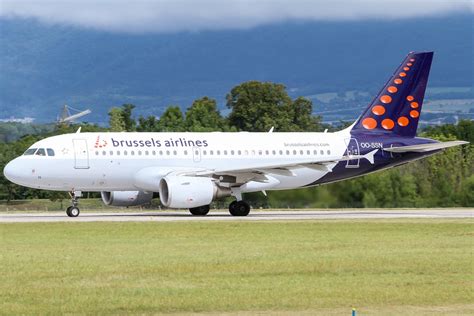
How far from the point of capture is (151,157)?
4925 cm

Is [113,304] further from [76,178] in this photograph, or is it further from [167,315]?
[76,178]

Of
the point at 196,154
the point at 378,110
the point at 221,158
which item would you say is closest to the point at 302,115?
the point at 378,110

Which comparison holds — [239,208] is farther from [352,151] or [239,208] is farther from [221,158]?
[352,151]

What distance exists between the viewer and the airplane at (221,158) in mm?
47812

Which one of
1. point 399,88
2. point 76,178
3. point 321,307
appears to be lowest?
point 321,307

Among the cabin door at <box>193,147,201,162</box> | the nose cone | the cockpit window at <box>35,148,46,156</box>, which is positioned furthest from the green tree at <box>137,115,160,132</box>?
the nose cone

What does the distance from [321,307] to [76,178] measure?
93.6ft

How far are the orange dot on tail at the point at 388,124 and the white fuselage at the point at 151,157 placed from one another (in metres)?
2.17

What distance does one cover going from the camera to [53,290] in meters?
22.6

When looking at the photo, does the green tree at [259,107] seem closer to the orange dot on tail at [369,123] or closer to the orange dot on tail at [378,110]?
the orange dot on tail at [378,110]

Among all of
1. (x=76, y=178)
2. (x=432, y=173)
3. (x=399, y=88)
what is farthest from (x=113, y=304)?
(x=432, y=173)

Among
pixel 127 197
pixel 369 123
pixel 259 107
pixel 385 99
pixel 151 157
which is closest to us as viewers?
pixel 151 157

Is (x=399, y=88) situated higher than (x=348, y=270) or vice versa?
(x=399, y=88)

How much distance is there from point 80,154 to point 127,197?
10.8ft
